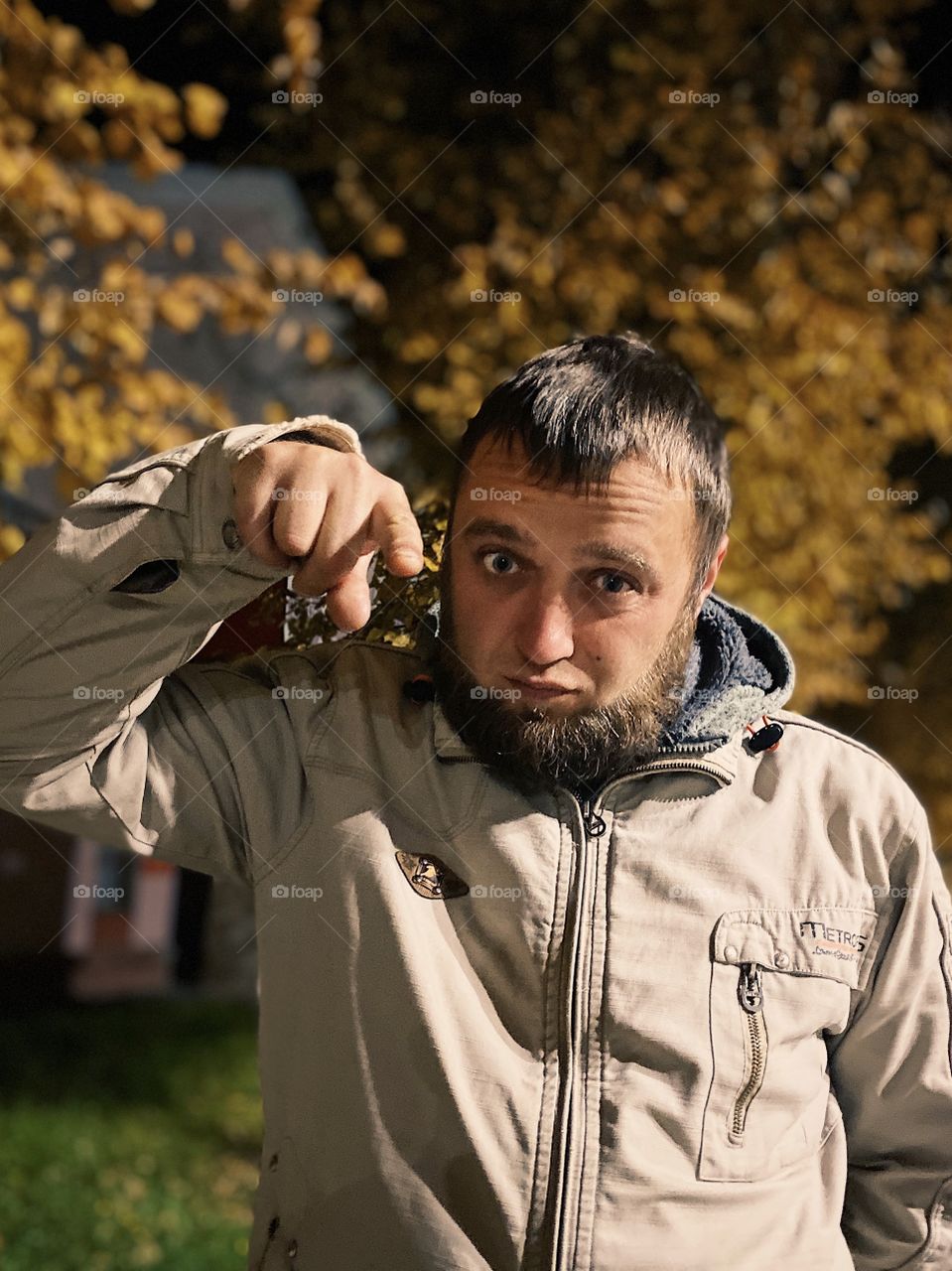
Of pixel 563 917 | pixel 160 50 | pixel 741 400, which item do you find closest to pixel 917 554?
pixel 741 400

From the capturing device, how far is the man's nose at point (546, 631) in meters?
1.55

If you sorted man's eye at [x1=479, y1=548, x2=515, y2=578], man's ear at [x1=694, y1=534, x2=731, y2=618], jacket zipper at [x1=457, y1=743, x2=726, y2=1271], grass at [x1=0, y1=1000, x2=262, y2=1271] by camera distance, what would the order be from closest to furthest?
jacket zipper at [x1=457, y1=743, x2=726, y2=1271], man's eye at [x1=479, y1=548, x2=515, y2=578], man's ear at [x1=694, y1=534, x2=731, y2=618], grass at [x1=0, y1=1000, x2=262, y2=1271]

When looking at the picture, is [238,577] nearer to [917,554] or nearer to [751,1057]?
[751,1057]

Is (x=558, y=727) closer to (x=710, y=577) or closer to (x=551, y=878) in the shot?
(x=551, y=878)

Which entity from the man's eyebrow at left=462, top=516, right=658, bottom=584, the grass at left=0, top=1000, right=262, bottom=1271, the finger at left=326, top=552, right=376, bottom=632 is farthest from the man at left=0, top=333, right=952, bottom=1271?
the grass at left=0, top=1000, right=262, bottom=1271

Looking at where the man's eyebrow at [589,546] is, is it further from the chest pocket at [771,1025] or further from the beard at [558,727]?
the chest pocket at [771,1025]

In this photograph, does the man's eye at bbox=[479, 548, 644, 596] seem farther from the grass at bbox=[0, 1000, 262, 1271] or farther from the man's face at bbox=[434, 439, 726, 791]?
the grass at bbox=[0, 1000, 262, 1271]

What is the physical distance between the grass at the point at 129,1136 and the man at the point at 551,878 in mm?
2898

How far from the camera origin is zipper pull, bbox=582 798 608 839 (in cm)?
164

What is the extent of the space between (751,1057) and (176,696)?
0.90 metres

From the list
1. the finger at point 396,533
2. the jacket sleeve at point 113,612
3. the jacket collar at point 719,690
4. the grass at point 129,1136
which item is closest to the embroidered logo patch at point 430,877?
the jacket collar at point 719,690

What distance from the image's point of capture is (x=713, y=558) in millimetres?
1788

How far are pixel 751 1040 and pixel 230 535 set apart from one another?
0.94 meters

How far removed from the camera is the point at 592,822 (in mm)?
1645
